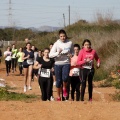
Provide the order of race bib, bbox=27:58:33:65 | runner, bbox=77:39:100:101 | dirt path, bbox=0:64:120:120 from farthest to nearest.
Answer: race bib, bbox=27:58:33:65
runner, bbox=77:39:100:101
dirt path, bbox=0:64:120:120

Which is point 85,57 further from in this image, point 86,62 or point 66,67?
point 66,67

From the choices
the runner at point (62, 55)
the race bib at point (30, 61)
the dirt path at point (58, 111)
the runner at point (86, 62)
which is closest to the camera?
the dirt path at point (58, 111)

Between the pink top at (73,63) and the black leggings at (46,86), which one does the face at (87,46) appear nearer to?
the pink top at (73,63)

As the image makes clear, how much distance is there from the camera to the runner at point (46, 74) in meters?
13.7

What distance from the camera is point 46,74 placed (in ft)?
45.1

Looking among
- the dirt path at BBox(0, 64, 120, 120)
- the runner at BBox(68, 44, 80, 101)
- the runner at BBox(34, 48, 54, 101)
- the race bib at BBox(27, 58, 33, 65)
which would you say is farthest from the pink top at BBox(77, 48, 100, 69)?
the race bib at BBox(27, 58, 33, 65)

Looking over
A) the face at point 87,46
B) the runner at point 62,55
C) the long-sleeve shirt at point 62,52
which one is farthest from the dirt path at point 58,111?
the face at point 87,46

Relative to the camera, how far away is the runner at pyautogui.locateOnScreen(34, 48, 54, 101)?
1373cm

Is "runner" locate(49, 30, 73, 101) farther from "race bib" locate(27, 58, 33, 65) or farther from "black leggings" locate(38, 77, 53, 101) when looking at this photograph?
"race bib" locate(27, 58, 33, 65)

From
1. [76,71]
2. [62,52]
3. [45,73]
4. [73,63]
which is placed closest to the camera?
[62,52]

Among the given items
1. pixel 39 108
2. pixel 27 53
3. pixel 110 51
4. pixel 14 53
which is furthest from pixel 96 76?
pixel 39 108

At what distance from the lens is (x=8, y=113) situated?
403 inches

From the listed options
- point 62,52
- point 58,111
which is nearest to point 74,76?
point 62,52

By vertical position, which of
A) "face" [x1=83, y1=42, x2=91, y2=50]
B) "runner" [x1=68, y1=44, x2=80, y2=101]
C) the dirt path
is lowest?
the dirt path
